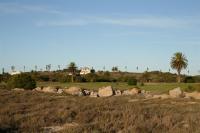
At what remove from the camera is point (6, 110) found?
21.0 meters

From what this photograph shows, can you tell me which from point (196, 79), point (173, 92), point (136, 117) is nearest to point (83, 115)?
point (136, 117)

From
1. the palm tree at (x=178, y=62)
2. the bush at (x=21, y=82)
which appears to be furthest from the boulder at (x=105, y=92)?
the palm tree at (x=178, y=62)

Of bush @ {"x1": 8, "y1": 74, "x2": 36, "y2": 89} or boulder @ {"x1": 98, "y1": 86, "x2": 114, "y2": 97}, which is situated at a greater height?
bush @ {"x1": 8, "y1": 74, "x2": 36, "y2": 89}

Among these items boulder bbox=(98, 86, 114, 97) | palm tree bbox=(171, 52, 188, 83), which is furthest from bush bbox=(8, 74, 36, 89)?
palm tree bbox=(171, 52, 188, 83)

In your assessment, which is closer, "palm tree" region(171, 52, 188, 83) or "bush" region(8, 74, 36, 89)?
"bush" region(8, 74, 36, 89)

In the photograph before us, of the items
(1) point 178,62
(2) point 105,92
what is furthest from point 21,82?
(1) point 178,62

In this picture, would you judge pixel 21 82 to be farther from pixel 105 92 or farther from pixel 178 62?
pixel 178 62

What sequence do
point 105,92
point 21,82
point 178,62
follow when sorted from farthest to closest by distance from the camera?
1. point 178,62
2. point 21,82
3. point 105,92

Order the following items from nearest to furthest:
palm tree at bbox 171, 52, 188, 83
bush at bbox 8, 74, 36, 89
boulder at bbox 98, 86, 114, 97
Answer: boulder at bbox 98, 86, 114, 97
bush at bbox 8, 74, 36, 89
palm tree at bbox 171, 52, 188, 83

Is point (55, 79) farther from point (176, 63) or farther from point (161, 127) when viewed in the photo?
point (161, 127)

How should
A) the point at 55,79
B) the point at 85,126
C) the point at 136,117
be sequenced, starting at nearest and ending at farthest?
the point at 85,126
the point at 136,117
the point at 55,79

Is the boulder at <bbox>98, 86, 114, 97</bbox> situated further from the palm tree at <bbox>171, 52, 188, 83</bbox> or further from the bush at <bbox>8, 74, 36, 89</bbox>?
the palm tree at <bbox>171, 52, 188, 83</bbox>

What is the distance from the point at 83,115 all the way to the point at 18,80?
4981 centimetres

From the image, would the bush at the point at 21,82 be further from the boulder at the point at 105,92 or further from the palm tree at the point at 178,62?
the palm tree at the point at 178,62
